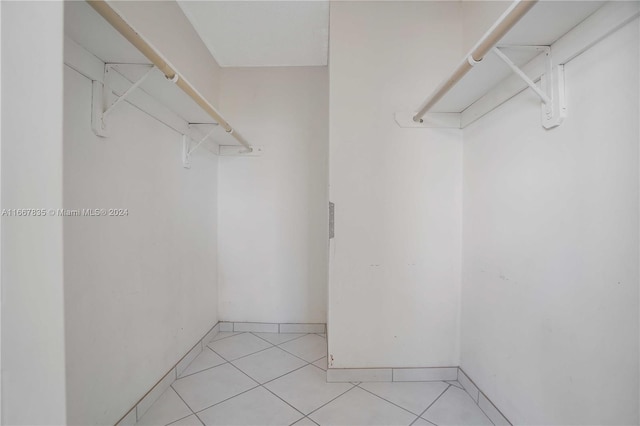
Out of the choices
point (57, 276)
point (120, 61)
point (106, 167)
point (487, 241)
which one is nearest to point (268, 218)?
point (106, 167)

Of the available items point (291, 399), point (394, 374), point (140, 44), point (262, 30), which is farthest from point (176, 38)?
point (394, 374)

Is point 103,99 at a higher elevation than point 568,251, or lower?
higher

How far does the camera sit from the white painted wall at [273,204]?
2.17 metres

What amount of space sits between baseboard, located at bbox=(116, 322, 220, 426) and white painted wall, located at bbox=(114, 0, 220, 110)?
5.26 ft

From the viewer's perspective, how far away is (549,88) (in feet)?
3.00

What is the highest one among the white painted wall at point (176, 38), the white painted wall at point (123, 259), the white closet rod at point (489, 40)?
the white painted wall at point (176, 38)

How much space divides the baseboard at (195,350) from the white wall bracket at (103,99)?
1.23 metres

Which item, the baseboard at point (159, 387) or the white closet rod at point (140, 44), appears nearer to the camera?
the white closet rod at point (140, 44)

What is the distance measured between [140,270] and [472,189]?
1793mm

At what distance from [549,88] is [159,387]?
2219mm

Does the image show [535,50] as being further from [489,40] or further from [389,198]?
[389,198]

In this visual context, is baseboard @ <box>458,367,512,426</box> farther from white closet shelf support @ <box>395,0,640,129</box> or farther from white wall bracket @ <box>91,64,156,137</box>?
white wall bracket @ <box>91,64,156,137</box>

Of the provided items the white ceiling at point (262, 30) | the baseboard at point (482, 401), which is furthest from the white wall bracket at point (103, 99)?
the baseboard at point (482, 401)

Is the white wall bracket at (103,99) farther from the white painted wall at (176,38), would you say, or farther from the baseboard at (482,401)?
the baseboard at (482,401)
